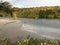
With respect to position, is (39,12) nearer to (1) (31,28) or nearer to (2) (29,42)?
(1) (31,28)

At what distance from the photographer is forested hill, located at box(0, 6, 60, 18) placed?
9.64 ft

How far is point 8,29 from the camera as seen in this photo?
3.12m

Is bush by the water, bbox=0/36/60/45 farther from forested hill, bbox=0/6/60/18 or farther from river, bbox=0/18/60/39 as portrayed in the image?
forested hill, bbox=0/6/60/18

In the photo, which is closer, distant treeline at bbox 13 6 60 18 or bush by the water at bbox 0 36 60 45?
bush by the water at bbox 0 36 60 45

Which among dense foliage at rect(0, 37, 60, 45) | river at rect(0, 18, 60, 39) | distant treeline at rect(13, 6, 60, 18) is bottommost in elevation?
dense foliage at rect(0, 37, 60, 45)

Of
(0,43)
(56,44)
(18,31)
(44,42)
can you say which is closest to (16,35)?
(18,31)

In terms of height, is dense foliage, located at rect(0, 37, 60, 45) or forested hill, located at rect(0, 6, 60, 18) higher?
forested hill, located at rect(0, 6, 60, 18)

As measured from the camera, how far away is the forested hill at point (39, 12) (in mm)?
Answer: 2937

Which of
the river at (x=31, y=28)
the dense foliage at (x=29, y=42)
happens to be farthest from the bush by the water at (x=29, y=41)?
the river at (x=31, y=28)

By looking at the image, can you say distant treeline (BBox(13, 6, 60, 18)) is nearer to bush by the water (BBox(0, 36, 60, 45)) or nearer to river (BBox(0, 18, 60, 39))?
river (BBox(0, 18, 60, 39))

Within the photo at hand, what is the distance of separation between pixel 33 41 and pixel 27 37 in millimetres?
139

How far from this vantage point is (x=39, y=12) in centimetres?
303

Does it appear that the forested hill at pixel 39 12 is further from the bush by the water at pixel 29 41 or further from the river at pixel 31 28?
the bush by the water at pixel 29 41

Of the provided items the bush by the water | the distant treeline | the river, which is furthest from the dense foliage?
the distant treeline
